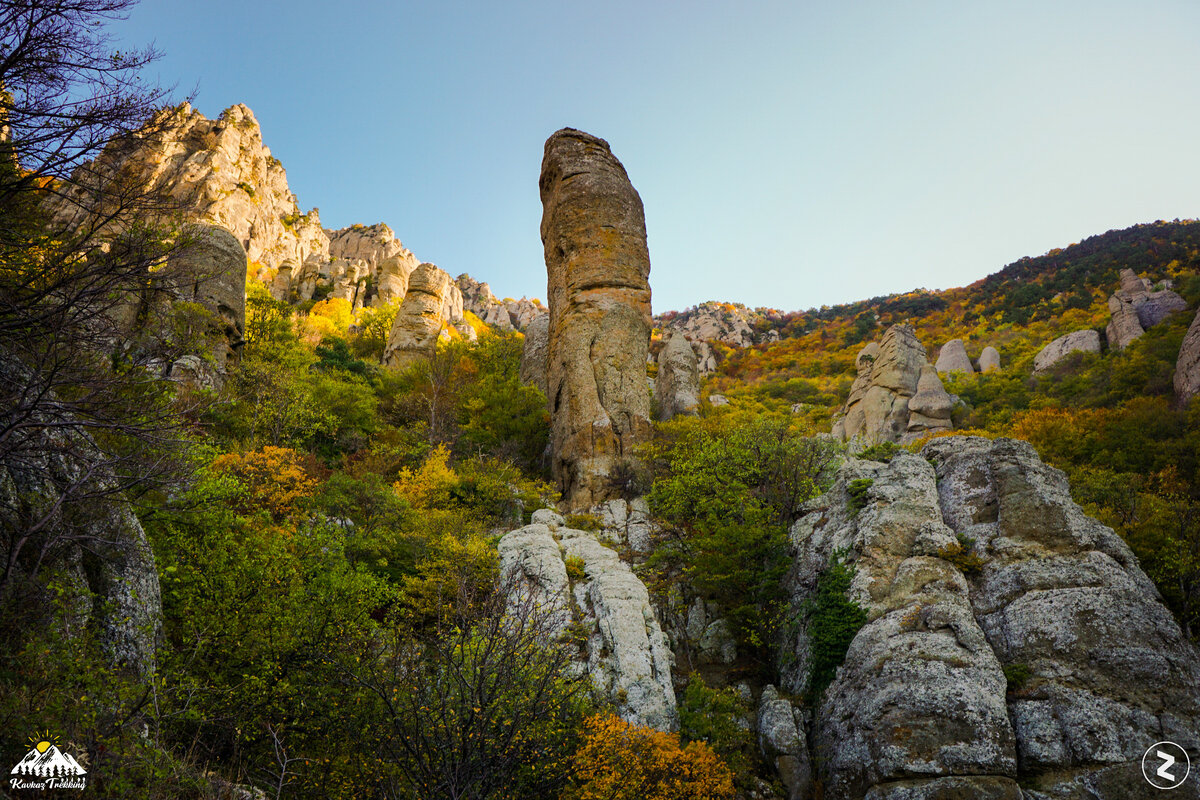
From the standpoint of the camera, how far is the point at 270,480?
1789cm

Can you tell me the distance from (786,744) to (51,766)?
1205cm

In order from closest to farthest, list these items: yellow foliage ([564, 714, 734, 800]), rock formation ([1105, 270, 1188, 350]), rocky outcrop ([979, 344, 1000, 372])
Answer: yellow foliage ([564, 714, 734, 800]), rock formation ([1105, 270, 1188, 350]), rocky outcrop ([979, 344, 1000, 372])

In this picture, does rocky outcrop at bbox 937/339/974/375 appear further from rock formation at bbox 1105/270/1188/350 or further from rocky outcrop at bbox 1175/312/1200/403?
rocky outcrop at bbox 1175/312/1200/403

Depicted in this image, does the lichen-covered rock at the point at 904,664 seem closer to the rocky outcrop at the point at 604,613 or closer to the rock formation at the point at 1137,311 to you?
the rocky outcrop at the point at 604,613

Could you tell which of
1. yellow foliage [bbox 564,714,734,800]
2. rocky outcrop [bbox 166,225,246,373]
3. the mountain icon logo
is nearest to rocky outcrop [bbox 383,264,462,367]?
rocky outcrop [bbox 166,225,246,373]

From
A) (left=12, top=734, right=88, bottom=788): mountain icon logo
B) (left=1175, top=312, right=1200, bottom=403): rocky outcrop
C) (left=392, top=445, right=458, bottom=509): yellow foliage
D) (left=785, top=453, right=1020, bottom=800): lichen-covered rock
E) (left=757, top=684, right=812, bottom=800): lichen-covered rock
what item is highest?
(left=1175, top=312, right=1200, bottom=403): rocky outcrop

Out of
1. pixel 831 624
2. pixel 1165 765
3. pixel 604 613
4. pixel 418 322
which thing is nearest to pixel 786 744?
pixel 831 624

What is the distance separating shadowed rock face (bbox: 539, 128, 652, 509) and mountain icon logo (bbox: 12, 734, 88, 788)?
1984cm

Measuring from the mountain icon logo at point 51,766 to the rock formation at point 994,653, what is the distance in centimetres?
1114

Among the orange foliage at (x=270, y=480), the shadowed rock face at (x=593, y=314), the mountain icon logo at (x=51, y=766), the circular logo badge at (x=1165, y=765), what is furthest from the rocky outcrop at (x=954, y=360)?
the mountain icon logo at (x=51, y=766)

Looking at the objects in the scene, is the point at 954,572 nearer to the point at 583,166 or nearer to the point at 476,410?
the point at 476,410

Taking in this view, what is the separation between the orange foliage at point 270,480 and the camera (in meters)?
17.0

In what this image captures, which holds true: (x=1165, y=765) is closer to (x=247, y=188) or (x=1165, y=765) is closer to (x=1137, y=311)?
(x=1137, y=311)

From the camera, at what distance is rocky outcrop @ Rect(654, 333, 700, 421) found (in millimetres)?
35125
